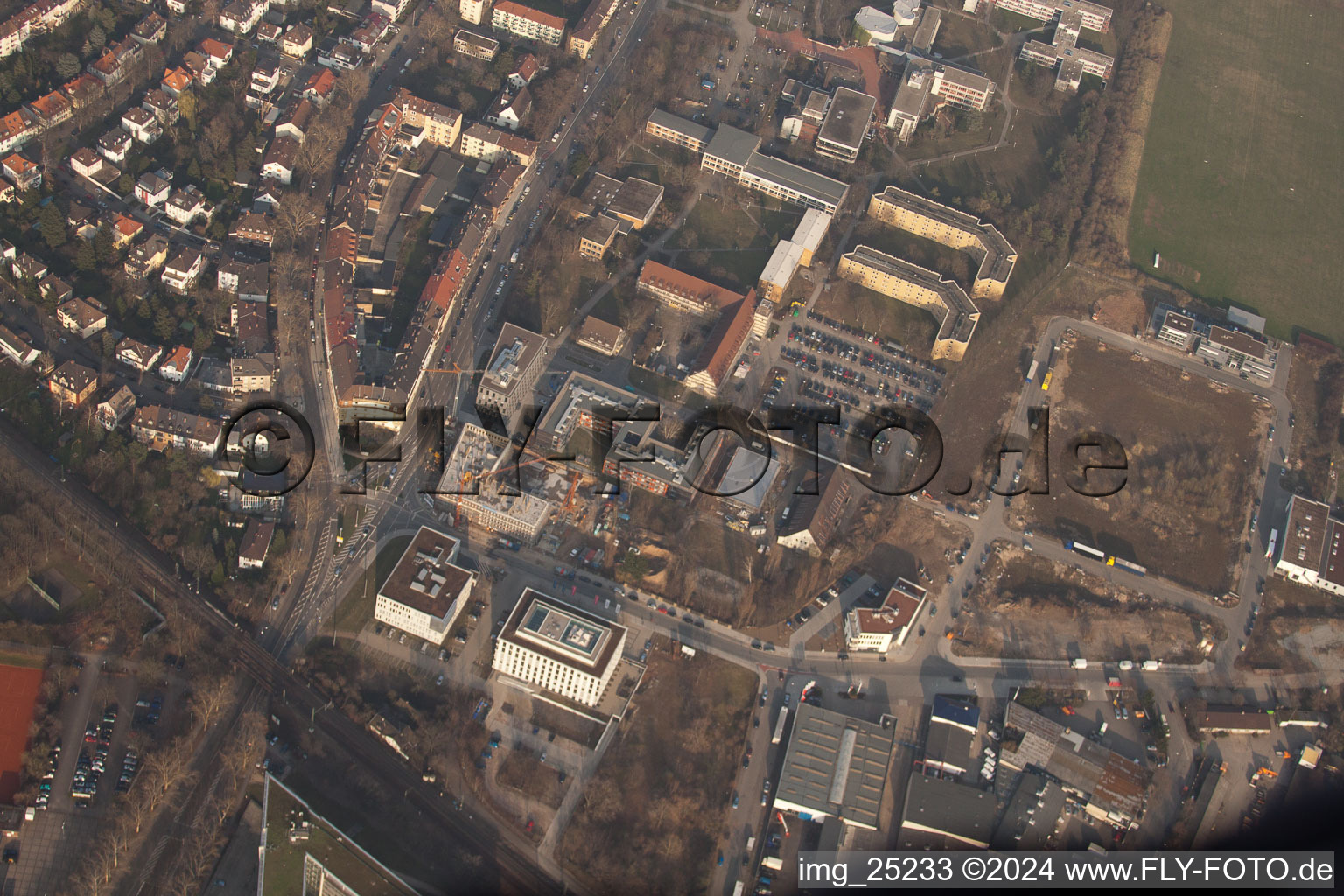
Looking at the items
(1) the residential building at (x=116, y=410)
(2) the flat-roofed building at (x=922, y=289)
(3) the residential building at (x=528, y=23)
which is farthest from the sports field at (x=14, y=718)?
(3) the residential building at (x=528, y=23)

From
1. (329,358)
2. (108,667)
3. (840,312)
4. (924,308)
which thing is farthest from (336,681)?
(924,308)

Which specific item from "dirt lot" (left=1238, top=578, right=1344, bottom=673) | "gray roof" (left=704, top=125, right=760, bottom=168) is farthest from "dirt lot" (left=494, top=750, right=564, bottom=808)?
"gray roof" (left=704, top=125, right=760, bottom=168)

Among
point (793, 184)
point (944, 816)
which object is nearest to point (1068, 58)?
point (793, 184)

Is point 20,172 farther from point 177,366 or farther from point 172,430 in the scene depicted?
point 172,430

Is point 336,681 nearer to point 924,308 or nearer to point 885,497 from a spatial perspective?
point 885,497

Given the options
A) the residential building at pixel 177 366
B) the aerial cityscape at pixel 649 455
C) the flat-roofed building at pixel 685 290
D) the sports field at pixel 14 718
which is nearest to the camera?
the sports field at pixel 14 718

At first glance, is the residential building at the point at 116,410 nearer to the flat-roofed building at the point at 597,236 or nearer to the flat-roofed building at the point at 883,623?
the flat-roofed building at the point at 597,236
